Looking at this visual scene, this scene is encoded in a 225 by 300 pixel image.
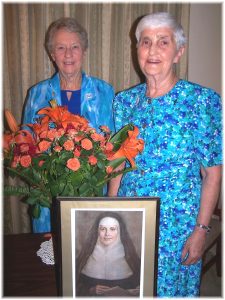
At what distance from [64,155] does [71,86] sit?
983 millimetres

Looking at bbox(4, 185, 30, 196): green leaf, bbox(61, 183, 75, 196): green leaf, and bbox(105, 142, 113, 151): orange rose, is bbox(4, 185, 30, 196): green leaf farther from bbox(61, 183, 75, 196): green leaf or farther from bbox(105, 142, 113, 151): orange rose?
bbox(105, 142, 113, 151): orange rose

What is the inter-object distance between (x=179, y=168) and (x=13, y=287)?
2.44 feet

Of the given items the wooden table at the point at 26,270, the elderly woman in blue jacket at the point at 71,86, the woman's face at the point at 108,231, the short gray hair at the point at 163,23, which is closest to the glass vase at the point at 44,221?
the wooden table at the point at 26,270

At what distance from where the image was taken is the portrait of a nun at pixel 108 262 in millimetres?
797

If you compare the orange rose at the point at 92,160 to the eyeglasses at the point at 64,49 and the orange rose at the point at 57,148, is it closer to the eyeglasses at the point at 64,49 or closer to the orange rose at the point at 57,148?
the orange rose at the point at 57,148

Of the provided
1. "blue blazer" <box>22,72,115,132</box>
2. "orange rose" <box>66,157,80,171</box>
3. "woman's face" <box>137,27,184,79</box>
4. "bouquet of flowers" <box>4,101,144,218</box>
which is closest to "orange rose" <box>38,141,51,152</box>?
"bouquet of flowers" <box>4,101,144,218</box>

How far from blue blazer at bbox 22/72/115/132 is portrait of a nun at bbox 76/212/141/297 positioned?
0.91 metres

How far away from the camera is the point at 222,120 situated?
1.15 metres

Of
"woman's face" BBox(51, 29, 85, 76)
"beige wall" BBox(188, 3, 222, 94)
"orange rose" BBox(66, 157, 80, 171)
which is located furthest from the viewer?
"beige wall" BBox(188, 3, 222, 94)

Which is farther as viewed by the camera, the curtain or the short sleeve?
the curtain

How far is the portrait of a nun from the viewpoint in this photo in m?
0.80

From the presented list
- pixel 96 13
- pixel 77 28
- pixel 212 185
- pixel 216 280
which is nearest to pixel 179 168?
pixel 212 185

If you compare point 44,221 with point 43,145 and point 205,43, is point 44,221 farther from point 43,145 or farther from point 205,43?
point 205,43

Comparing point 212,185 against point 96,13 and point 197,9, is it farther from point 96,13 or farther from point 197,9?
point 197,9
